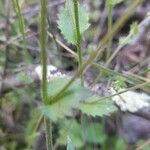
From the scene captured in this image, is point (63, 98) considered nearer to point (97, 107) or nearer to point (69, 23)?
point (97, 107)

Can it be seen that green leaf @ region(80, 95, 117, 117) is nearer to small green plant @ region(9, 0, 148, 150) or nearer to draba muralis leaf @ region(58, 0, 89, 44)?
→ small green plant @ region(9, 0, 148, 150)

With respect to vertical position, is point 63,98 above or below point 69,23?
below

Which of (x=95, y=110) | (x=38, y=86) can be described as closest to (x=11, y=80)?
(x=38, y=86)

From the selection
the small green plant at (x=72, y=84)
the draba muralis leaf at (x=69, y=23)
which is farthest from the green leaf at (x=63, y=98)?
the draba muralis leaf at (x=69, y=23)

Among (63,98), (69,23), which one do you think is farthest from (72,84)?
(69,23)

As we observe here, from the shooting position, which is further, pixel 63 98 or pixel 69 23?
pixel 69 23

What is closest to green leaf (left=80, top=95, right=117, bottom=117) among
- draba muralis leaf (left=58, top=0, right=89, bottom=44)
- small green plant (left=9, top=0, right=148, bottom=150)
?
small green plant (left=9, top=0, right=148, bottom=150)
